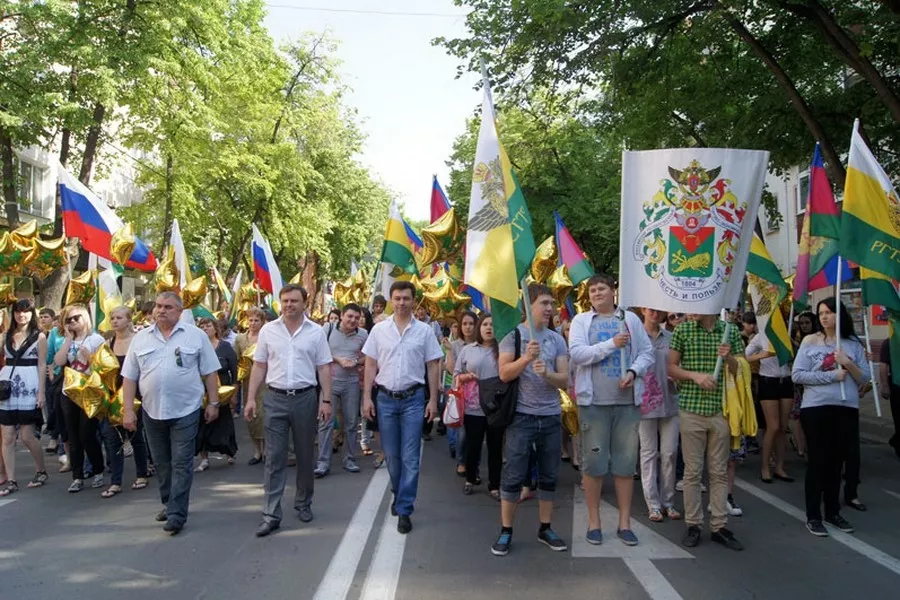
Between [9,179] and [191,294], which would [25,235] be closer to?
[191,294]

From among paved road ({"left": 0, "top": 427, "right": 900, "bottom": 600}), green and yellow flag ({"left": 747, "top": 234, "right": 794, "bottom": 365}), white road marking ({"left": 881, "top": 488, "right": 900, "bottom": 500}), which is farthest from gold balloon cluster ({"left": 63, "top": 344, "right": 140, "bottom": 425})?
white road marking ({"left": 881, "top": 488, "right": 900, "bottom": 500})

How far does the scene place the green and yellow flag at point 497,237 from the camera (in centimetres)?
507

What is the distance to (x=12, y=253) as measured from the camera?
34.4ft

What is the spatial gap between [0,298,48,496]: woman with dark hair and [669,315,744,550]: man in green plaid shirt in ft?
19.3

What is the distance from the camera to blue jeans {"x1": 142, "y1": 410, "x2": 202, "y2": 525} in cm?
582

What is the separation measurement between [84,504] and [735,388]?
5.56 m

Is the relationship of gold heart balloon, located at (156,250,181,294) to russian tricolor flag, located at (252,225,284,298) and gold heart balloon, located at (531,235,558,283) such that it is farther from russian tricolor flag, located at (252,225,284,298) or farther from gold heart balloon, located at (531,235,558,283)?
gold heart balloon, located at (531,235,558,283)

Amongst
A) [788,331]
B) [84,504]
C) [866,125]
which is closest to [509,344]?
[788,331]

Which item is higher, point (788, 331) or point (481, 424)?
point (788, 331)

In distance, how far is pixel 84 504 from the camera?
682 centimetres

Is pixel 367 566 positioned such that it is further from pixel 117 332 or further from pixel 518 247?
pixel 117 332

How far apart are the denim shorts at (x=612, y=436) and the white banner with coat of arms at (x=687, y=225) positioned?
30.0 inches

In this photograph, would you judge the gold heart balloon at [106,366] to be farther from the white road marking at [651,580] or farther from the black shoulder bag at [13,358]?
the white road marking at [651,580]

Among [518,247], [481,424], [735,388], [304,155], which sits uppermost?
[304,155]
